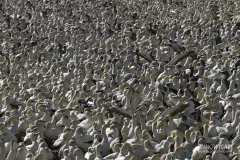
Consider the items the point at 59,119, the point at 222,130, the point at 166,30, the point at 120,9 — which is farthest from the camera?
the point at 120,9

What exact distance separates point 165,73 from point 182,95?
6.19ft

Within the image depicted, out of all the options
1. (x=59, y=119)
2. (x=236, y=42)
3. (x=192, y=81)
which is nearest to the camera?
(x=59, y=119)

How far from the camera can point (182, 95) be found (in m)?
14.5

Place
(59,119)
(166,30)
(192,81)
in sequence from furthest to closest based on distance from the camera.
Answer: (166,30) < (192,81) < (59,119)

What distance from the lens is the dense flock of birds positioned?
11.9m

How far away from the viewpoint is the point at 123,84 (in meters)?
15.4

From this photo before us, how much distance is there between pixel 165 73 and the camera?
16.3 meters

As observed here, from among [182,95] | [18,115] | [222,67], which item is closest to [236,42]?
[222,67]

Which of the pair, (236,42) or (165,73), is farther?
(236,42)

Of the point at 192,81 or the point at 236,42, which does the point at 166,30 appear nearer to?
the point at 236,42

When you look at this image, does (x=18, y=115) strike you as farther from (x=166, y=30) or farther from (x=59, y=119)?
(x=166, y=30)

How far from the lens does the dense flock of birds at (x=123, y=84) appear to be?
11883mm

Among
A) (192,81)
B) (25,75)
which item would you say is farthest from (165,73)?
(25,75)

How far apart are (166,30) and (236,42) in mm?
3266
